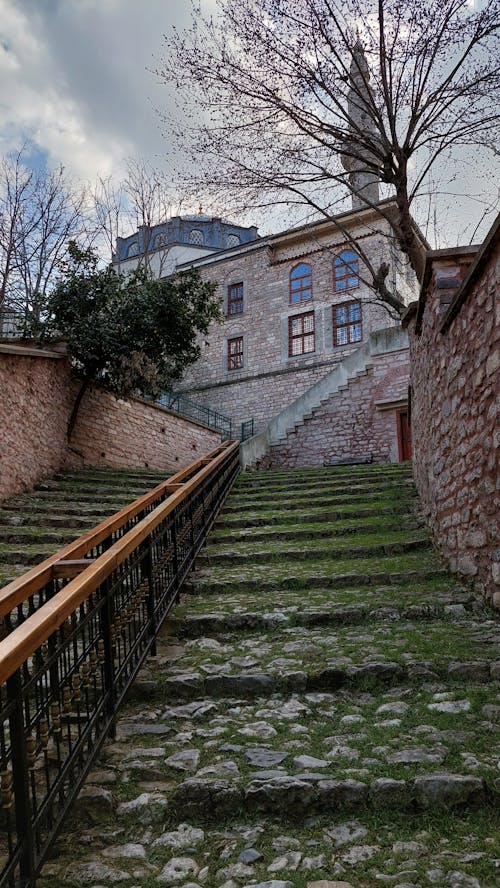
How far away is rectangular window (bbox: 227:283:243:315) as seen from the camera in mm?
21656

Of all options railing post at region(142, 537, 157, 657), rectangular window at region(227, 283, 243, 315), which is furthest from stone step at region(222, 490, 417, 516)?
rectangular window at region(227, 283, 243, 315)

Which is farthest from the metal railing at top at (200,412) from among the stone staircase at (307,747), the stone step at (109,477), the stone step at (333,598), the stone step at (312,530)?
the stone staircase at (307,747)

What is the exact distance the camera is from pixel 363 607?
4.02m

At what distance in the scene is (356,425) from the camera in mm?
14148

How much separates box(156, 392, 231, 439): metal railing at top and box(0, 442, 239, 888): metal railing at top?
50.6 feet

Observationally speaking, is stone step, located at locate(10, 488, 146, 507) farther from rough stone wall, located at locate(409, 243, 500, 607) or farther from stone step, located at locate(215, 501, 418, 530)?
rough stone wall, located at locate(409, 243, 500, 607)

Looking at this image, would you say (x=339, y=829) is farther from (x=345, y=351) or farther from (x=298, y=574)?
(x=345, y=351)

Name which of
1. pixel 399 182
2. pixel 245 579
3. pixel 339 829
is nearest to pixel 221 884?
pixel 339 829

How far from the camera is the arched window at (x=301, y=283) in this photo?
20.0 m

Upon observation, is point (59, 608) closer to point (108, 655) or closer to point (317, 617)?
point (108, 655)

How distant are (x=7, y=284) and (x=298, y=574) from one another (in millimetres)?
13288

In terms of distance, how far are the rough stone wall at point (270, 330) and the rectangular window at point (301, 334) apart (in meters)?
0.17

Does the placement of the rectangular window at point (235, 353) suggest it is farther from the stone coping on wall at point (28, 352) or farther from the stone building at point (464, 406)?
the stone building at point (464, 406)

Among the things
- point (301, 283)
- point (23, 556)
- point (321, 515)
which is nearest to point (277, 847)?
point (23, 556)
